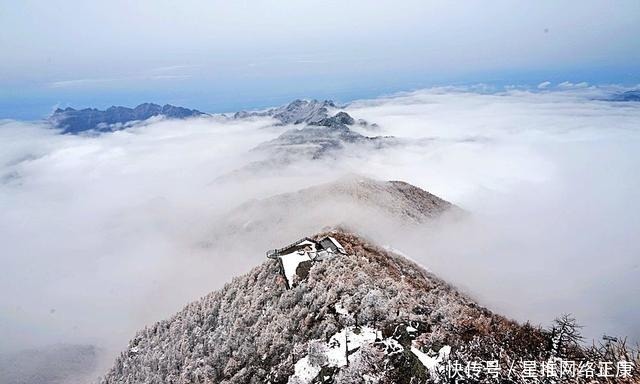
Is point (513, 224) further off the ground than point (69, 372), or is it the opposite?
point (513, 224)

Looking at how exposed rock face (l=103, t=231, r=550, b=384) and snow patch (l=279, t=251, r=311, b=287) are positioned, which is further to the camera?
snow patch (l=279, t=251, r=311, b=287)

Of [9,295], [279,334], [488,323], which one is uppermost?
[488,323]

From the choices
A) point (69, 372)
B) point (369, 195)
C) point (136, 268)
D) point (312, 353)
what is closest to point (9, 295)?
point (136, 268)

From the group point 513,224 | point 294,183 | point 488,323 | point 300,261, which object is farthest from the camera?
point 294,183

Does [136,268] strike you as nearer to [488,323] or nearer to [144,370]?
[144,370]

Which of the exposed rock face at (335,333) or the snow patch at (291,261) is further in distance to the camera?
the snow patch at (291,261)

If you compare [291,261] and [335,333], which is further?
[291,261]

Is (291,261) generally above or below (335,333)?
below

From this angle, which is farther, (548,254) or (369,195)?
(548,254)
